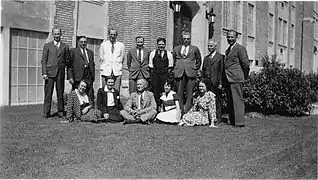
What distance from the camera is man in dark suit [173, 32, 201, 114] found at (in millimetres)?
9234

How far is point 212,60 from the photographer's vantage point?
917 cm

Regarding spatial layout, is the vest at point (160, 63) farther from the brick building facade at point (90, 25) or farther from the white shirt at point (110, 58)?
the brick building facade at point (90, 25)

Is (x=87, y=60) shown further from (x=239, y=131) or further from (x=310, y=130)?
(x=310, y=130)

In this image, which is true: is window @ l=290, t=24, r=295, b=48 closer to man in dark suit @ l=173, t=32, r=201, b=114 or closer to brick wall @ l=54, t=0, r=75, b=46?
brick wall @ l=54, t=0, r=75, b=46

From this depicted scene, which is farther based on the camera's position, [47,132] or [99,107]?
[99,107]

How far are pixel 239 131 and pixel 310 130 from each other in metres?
1.63

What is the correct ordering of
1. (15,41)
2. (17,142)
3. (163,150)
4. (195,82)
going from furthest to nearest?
(15,41) < (195,82) < (17,142) < (163,150)

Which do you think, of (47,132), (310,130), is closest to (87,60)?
(47,132)

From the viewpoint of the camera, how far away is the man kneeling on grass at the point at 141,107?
8742 millimetres

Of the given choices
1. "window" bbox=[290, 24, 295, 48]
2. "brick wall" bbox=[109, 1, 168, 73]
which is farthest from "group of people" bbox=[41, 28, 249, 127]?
"window" bbox=[290, 24, 295, 48]

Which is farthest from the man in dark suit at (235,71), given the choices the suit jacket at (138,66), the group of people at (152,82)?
the suit jacket at (138,66)

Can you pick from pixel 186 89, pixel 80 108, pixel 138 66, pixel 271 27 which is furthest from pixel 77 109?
pixel 271 27

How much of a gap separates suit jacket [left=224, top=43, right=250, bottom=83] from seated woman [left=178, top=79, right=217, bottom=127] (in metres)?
0.54

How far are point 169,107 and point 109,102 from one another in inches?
49.6
